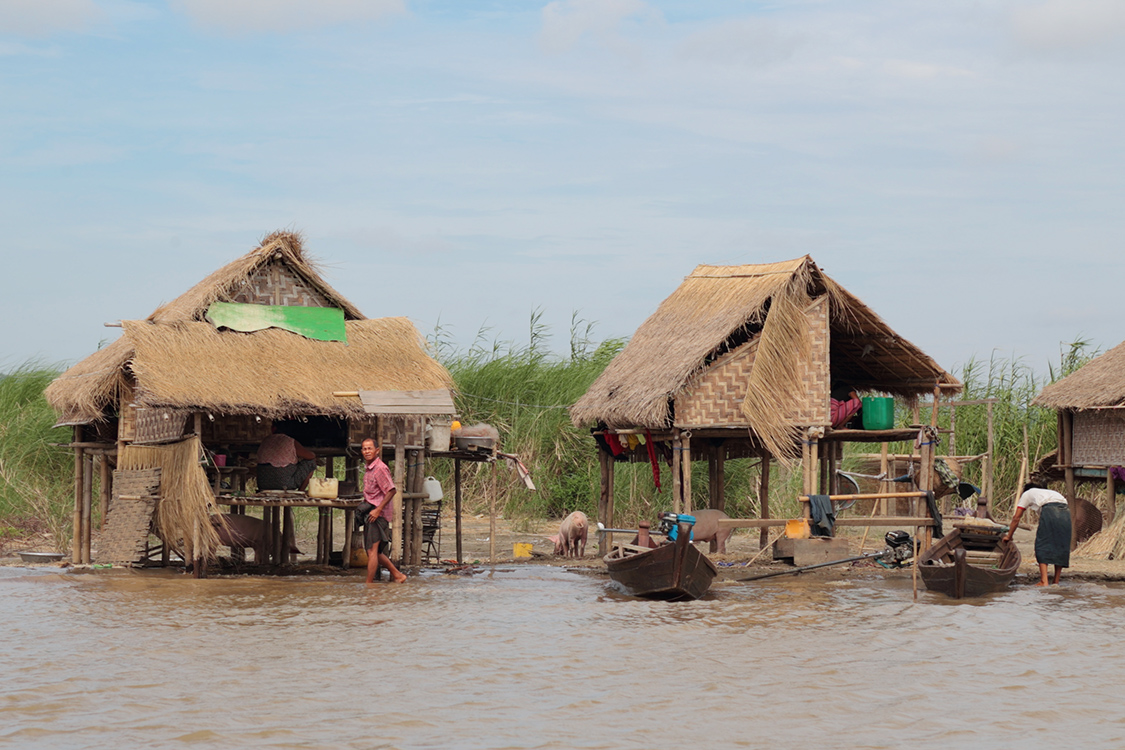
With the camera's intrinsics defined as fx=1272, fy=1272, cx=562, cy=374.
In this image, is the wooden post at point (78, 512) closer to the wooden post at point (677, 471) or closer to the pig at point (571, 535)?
the pig at point (571, 535)

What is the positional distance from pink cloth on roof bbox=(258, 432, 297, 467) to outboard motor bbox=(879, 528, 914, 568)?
7487mm

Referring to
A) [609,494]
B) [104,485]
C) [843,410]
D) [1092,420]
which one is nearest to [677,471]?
[609,494]

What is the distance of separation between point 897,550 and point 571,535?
4.35 metres

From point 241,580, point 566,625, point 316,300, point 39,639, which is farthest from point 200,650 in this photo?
point 316,300

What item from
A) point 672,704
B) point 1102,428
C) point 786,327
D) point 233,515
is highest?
point 786,327

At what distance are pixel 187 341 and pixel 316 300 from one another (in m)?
2.19

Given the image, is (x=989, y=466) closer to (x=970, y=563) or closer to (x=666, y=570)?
(x=970, y=563)

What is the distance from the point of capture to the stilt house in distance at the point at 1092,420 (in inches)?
675

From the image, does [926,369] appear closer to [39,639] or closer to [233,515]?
[233,515]

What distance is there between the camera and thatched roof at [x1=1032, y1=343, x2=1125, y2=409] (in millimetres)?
16953

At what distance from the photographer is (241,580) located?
572 inches

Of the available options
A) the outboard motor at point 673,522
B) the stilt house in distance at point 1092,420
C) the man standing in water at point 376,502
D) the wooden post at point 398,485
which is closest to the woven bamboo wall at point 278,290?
A: the wooden post at point 398,485

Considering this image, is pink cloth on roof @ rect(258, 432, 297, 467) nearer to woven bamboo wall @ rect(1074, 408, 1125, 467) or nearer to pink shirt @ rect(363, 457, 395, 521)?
pink shirt @ rect(363, 457, 395, 521)

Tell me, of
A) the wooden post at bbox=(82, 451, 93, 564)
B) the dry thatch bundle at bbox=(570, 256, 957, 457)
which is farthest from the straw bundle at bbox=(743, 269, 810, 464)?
the wooden post at bbox=(82, 451, 93, 564)
